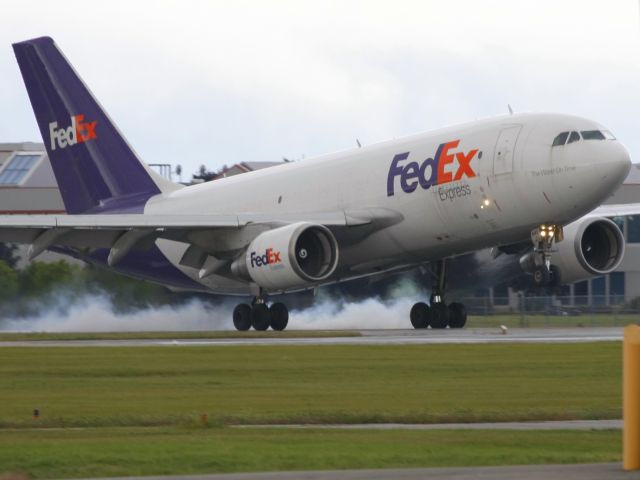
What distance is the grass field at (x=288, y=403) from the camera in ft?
40.2

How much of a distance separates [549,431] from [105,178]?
29.5m

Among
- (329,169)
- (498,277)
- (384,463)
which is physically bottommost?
(384,463)

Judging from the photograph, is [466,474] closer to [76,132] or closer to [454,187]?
[454,187]

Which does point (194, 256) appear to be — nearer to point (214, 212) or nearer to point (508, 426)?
point (214, 212)

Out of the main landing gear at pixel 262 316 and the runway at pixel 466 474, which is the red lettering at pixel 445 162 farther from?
the runway at pixel 466 474

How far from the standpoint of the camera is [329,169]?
38.3 m

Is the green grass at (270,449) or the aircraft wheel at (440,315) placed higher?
the aircraft wheel at (440,315)

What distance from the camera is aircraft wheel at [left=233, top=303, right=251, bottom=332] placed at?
3734 cm

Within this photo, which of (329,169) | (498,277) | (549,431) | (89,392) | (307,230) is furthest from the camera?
(498,277)

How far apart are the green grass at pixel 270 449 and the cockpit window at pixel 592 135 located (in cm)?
1932

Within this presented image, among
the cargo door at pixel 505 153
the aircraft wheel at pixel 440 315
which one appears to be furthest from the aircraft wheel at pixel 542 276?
the aircraft wheel at pixel 440 315

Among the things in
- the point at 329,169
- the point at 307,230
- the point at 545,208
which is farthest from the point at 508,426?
the point at 329,169

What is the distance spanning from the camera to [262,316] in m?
36.9

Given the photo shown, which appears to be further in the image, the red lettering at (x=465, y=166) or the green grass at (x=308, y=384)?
the red lettering at (x=465, y=166)
